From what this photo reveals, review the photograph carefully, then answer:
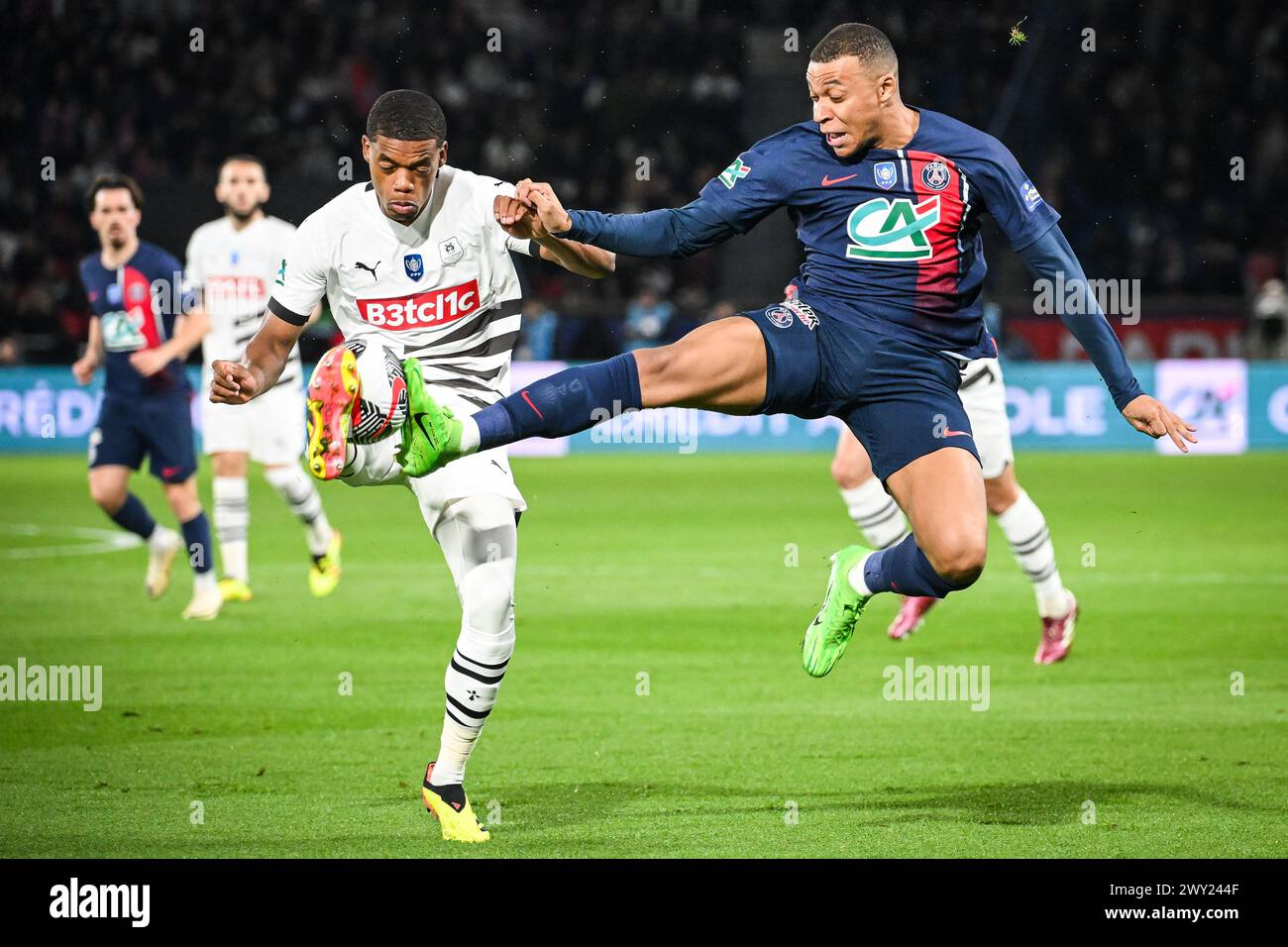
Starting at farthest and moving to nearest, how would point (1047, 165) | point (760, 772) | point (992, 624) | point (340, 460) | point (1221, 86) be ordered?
point (1221, 86)
point (1047, 165)
point (992, 624)
point (760, 772)
point (340, 460)

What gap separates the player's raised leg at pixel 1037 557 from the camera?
814cm

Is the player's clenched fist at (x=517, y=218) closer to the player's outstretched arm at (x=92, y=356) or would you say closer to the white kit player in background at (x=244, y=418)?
the white kit player in background at (x=244, y=418)

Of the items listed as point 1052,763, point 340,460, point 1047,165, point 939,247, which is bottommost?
point 1052,763

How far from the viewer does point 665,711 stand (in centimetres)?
725

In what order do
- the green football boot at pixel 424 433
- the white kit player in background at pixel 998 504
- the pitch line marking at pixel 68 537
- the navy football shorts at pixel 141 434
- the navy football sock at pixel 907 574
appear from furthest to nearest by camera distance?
1. the pitch line marking at pixel 68 537
2. the navy football shorts at pixel 141 434
3. the white kit player in background at pixel 998 504
4. the navy football sock at pixel 907 574
5. the green football boot at pixel 424 433

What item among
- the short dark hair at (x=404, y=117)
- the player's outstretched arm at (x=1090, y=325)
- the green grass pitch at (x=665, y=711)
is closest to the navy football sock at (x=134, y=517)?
the green grass pitch at (x=665, y=711)

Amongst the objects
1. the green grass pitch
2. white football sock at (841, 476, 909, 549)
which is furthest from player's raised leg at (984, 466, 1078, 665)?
white football sock at (841, 476, 909, 549)

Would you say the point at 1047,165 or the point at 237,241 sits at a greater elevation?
the point at 1047,165

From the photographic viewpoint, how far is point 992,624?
9.53 m

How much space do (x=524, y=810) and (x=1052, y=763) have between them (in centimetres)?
195

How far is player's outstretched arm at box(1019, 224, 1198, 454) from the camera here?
17.1 ft

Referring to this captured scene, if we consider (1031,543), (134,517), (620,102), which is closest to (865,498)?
(1031,543)
